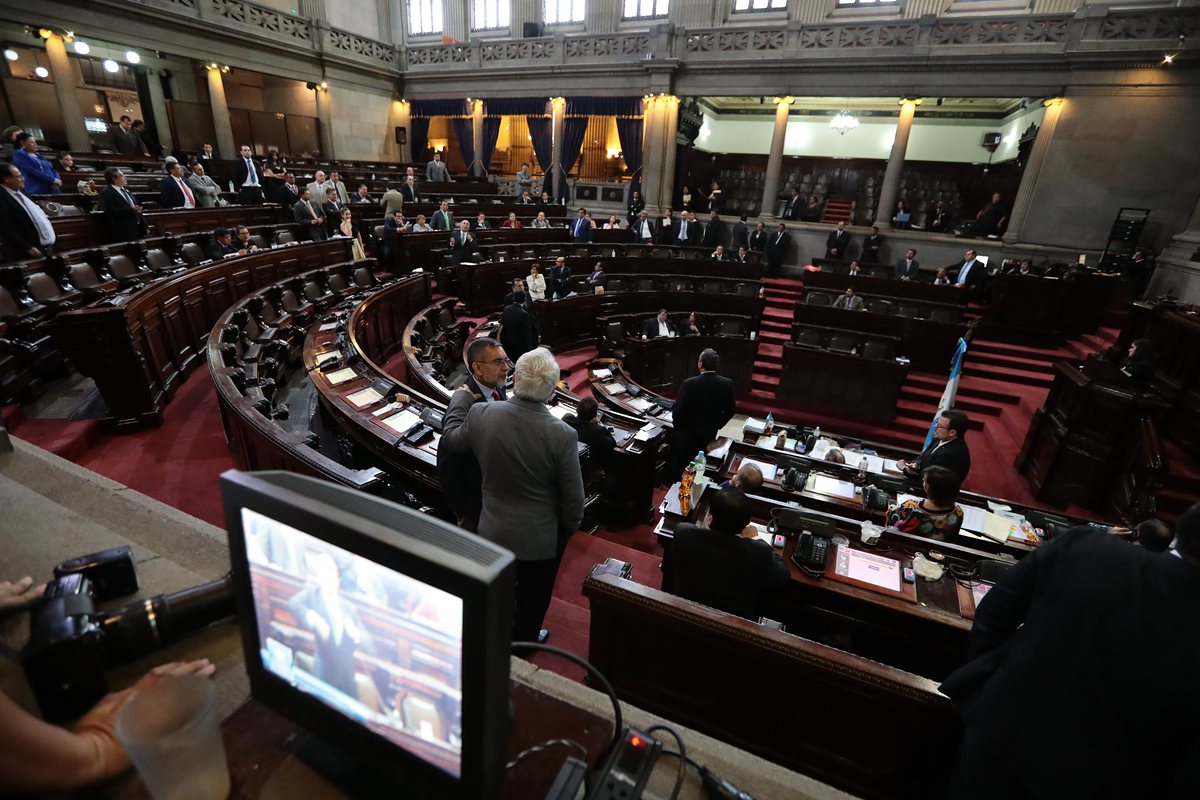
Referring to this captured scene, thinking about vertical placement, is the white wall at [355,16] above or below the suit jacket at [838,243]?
above

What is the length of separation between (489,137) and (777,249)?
10.4m

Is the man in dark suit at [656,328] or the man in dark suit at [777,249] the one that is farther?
the man in dark suit at [777,249]

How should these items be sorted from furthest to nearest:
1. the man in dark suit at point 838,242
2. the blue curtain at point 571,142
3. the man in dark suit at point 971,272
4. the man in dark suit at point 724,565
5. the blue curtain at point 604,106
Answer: the blue curtain at point 571,142
the blue curtain at point 604,106
the man in dark suit at point 838,242
the man in dark suit at point 971,272
the man in dark suit at point 724,565

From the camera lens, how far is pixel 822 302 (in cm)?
1007

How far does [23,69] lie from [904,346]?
20.5m

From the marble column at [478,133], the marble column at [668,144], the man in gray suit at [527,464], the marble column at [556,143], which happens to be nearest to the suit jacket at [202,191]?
the man in gray suit at [527,464]

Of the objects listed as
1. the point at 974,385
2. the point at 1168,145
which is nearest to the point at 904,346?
the point at 974,385

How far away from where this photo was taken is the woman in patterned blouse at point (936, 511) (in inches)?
121

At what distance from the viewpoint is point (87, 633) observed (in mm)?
1018

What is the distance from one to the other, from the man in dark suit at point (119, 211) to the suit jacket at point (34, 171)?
0.91 meters

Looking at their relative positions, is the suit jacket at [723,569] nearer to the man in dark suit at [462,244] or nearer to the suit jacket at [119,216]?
the suit jacket at [119,216]

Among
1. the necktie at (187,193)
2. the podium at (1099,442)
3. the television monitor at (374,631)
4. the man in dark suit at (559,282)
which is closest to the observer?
the television monitor at (374,631)

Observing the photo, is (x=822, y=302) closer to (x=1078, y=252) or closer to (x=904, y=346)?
(x=904, y=346)

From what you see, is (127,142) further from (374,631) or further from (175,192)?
(374,631)
